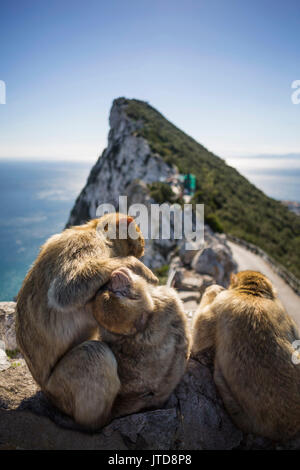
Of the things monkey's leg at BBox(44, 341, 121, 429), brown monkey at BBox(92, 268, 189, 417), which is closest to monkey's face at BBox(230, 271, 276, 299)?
brown monkey at BBox(92, 268, 189, 417)

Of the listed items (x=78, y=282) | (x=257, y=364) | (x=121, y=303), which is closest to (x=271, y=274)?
(x=257, y=364)

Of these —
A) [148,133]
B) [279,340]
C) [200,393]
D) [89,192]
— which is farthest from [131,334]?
[148,133]

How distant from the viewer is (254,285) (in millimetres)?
3270

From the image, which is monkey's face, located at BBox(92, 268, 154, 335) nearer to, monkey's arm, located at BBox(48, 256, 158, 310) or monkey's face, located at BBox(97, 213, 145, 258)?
monkey's arm, located at BBox(48, 256, 158, 310)

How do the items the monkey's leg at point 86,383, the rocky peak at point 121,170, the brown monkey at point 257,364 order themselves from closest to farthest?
the monkey's leg at point 86,383, the brown monkey at point 257,364, the rocky peak at point 121,170

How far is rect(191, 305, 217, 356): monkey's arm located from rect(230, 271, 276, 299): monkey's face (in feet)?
1.63

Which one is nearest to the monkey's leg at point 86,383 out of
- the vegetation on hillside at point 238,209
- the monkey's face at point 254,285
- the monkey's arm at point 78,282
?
the monkey's arm at point 78,282

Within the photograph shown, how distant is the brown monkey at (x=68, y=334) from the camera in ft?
7.77

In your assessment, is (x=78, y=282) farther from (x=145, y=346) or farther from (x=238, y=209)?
(x=238, y=209)

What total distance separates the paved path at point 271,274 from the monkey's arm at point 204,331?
14.9 meters

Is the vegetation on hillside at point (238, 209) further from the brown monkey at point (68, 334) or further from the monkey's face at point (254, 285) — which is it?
the brown monkey at point (68, 334)

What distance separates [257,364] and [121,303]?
1422 millimetres

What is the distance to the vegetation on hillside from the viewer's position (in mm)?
Result: 33531
